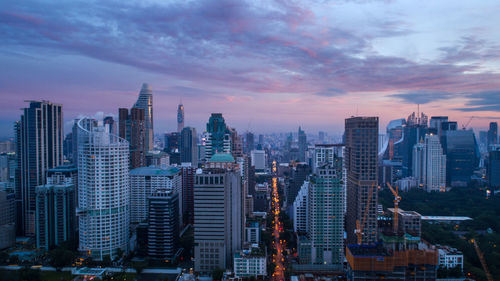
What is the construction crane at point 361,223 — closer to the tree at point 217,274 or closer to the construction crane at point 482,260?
the construction crane at point 482,260

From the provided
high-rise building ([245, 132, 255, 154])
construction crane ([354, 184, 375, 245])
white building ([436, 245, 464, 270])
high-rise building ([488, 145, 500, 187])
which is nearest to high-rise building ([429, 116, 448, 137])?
high-rise building ([488, 145, 500, 187])

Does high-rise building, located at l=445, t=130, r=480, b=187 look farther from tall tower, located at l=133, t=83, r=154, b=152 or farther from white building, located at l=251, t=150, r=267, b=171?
tall tower, located at l=133, t=83, r=154, b=152

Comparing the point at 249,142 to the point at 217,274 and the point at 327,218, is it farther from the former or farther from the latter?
the point at 217,274

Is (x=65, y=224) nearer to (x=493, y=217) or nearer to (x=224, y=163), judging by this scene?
(x=224, y=163)

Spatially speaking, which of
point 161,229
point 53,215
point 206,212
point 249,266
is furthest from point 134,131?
point 249,266

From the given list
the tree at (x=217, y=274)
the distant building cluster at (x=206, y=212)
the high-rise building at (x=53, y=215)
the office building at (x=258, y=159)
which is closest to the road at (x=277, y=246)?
the distant building cluster at (x=206, y=212)

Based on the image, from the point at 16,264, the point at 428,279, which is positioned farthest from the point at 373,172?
the point at 16,264
